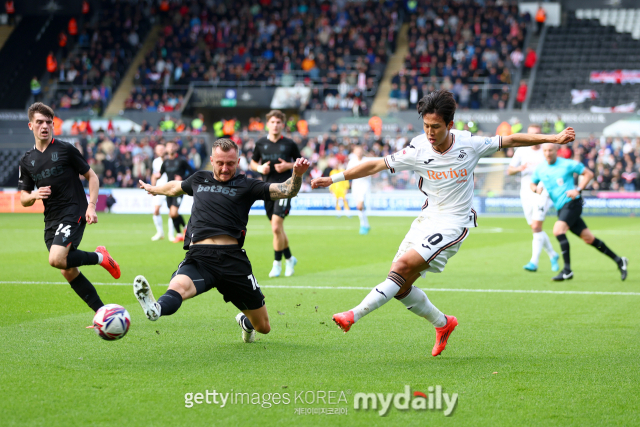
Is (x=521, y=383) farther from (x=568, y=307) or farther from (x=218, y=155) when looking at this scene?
(x=568, y=307)

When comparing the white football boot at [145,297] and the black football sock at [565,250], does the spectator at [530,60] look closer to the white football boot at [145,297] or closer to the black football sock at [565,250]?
the black football sock at [565,250]

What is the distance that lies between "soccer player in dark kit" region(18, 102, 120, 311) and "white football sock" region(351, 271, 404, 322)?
2739 mm

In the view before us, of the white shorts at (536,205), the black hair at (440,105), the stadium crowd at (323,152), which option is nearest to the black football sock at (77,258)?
the black hair at (440,105)

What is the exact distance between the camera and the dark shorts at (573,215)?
10883 millimetres

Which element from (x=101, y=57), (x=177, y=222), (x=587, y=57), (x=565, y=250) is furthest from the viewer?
(x=101, y=57)

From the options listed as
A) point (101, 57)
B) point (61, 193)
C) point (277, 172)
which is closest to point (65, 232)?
point (61, 193)

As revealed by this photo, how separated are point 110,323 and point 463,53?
1388 inches

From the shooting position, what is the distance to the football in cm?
512

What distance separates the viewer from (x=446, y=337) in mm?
6059

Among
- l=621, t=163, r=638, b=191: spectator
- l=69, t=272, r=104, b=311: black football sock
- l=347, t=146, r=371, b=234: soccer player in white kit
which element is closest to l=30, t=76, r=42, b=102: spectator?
l=347, t=146, r=371, b=234: soccer player in white kit

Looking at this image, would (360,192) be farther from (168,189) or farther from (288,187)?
(288,187)

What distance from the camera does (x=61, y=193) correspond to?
7.00 m

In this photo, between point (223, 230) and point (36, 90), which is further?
point (36, 90)

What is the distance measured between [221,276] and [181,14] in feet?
139
